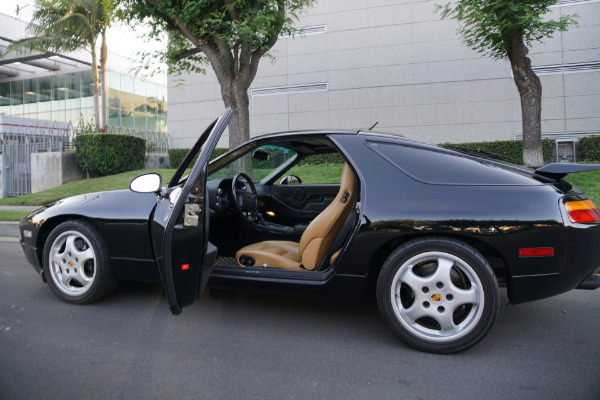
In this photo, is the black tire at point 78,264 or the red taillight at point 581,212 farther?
the black tire at point 78,264

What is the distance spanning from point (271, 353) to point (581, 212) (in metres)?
2.12

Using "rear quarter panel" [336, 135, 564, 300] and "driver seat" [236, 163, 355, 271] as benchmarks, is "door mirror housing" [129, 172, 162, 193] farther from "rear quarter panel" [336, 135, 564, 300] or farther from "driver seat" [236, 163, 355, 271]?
"rear quarter panel" [336, 135, 564, 300]

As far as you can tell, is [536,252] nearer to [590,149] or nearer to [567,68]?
[590,149]

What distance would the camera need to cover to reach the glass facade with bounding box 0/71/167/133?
2547 cm

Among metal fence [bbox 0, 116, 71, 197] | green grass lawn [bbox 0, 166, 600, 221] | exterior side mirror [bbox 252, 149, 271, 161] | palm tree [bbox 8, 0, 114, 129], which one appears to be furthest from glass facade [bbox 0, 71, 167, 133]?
exterior side mirror [bbox 252, 149, 271, 161]

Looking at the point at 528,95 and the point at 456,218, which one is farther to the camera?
the point at 528,95

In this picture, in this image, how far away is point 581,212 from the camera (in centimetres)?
263

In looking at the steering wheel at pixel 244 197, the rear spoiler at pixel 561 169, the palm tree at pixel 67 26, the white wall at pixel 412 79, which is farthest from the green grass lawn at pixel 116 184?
the palm tree at pixel 67 26

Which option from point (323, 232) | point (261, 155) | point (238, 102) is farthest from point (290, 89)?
point (323, 232)

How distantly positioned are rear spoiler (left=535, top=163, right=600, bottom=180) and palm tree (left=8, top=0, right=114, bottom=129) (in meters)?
17.0

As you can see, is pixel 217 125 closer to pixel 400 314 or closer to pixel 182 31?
pixel 400 314

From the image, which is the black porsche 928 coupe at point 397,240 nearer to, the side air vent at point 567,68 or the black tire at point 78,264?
the black tire at point 78,264

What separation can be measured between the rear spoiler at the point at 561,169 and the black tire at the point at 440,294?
30.2 inches

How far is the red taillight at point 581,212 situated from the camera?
102 inches
